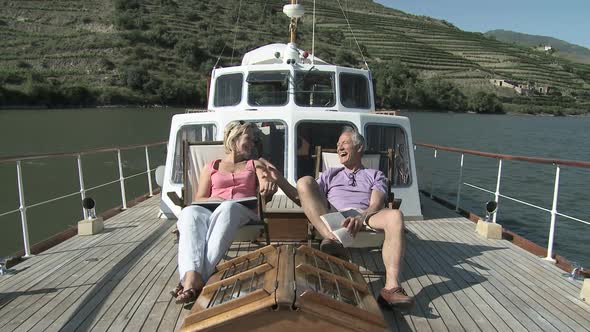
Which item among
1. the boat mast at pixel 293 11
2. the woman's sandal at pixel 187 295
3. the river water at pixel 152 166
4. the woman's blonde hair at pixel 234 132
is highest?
the boat mast at pixel 293 11

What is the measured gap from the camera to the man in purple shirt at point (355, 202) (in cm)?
289

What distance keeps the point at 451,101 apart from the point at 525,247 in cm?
6398

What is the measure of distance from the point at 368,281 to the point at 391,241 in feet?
1.43

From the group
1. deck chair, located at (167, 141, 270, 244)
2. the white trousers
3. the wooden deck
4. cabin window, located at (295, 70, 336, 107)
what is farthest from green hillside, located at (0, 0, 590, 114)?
the white trousers

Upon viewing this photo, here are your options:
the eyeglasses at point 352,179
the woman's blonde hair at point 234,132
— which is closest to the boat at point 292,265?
the eyeglasses at point 352,179

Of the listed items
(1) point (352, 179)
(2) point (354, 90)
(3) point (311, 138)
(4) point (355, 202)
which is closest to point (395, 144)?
(3) point (311, 138)

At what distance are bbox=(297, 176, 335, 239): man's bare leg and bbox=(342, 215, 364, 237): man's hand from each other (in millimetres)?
161

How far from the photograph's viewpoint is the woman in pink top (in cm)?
269

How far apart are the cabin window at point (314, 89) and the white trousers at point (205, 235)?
357 centimetres

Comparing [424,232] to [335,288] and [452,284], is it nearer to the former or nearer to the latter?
[452,284]

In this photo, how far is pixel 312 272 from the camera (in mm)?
2262

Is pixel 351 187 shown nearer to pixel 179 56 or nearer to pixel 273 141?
pixel 273 141

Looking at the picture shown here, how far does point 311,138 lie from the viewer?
5.68 metres

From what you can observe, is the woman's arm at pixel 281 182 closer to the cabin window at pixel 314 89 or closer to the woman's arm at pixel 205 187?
the woman's arm at pixel 205 187
